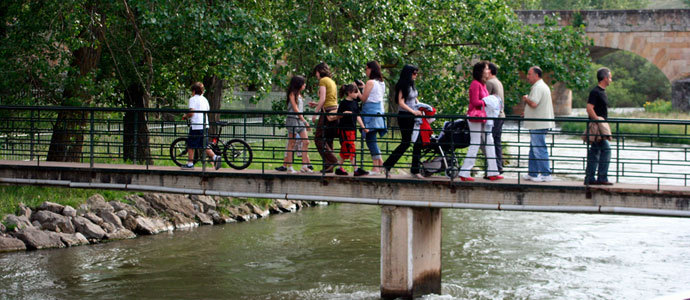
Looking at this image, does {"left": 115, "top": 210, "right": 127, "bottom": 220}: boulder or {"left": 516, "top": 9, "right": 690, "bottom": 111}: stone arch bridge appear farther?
{"left": 516, "top": 9, "right": 690, "bottom": 111}: stone arch bridge

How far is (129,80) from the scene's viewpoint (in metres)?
19.2

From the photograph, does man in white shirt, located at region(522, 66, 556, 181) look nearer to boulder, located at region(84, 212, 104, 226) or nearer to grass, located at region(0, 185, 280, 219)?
boulder, located at region(84, 212, 104, 226)

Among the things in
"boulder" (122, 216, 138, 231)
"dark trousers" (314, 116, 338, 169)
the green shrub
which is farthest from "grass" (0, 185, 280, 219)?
the green shrub

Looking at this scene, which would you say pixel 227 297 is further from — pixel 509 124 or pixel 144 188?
pixel 509 124

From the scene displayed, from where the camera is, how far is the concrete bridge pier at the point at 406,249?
37.9ft

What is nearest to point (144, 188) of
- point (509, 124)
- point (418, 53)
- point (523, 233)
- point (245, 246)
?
point (245, 246)

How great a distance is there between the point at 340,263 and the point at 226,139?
9590mm

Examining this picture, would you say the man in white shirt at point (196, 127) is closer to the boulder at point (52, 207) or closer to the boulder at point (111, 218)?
the boulder at point (111, 218)

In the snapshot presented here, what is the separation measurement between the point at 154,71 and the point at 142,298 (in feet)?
24.4

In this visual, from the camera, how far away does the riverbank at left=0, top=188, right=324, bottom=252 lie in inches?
634

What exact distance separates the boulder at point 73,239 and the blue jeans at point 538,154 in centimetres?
866

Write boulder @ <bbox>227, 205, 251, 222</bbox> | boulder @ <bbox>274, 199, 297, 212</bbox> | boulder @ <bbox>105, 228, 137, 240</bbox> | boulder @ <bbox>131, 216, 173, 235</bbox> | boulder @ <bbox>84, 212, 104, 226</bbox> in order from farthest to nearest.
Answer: boulder @ <bbox>274, 199, 297, 212</bbox>
boulder @ <bbox>227, 205, 251, 222</bbox>
boulder @ <bbox>131, 216, 173, 235</bbox>
boulder @ <bbox>84, 212, 104, 226</bbox>
boulder @ <bbox>105, 228, 137, 240</bbox>

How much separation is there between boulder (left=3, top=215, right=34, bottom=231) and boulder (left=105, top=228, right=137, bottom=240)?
4.64 ft

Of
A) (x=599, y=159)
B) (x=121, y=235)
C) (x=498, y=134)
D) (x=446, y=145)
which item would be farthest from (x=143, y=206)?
(x=599, y=159)
